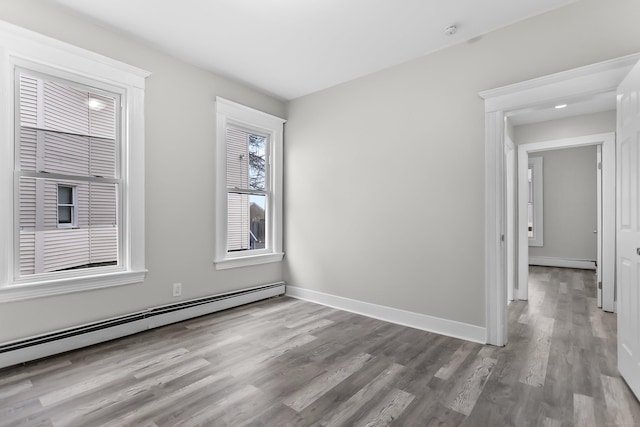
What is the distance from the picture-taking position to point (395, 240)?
3.45 m

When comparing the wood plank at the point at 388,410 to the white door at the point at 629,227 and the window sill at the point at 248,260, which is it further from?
the window sill at the point at 248,260

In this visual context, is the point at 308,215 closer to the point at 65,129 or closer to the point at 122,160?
the point at 122,160

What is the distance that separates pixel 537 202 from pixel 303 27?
22.6 feet

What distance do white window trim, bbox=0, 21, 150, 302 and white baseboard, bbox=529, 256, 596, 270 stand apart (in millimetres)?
7818

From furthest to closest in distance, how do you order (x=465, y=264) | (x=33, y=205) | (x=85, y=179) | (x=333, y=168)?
(x=333, y=168), (x=465, y=264), (x=85, y=179), (x=33, y=205)

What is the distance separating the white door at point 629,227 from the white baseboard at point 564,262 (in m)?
5.58

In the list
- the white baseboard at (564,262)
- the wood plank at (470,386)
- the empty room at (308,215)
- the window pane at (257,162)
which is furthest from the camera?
the white baseboard at (564,262)

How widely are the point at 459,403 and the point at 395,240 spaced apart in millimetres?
1761

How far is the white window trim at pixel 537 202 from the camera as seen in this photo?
714 cm

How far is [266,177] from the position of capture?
4.41m

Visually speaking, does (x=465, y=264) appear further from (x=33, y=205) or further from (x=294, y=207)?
(x=33, y=205)

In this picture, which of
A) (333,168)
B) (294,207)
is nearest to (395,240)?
(333,168)

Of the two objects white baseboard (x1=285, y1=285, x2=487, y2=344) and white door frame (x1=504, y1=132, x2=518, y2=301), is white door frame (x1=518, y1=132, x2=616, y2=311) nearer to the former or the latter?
white door frame (x1=504, y1=132, x2=518, y2=301)

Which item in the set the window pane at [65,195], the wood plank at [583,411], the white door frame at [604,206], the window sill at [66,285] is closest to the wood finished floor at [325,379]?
the wood plank at [583,411]
